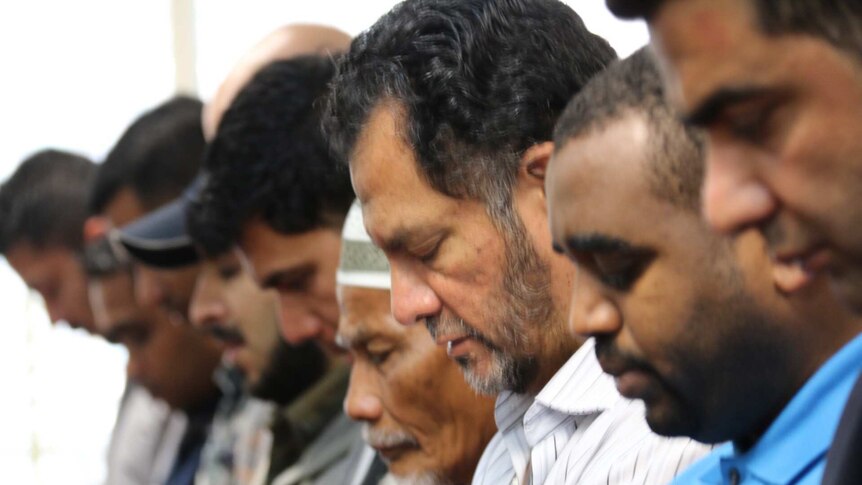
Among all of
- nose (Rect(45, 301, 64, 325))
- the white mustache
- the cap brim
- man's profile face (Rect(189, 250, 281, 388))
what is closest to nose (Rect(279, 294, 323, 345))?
man's profile face (Rect(189, 250, 281, 388))

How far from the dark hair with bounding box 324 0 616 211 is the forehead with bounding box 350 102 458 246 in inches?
0.6

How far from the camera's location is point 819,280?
1249 millimetres

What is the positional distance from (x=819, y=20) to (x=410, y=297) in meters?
1.12

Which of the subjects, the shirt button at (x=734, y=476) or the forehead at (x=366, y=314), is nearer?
the shirt button at (x=734, y=476)

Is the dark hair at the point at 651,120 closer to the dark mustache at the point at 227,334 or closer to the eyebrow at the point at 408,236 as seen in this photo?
the eyebrow at the point at 408,236

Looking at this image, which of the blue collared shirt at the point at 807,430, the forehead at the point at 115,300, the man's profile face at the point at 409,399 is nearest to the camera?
the blue collared shirt at the point at 807,430

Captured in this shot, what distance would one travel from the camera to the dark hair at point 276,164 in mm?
2896

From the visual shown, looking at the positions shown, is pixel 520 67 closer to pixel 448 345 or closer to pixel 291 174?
pixel 448 345

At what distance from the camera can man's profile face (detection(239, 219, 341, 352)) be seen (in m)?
2.89

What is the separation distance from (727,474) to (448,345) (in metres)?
0.61

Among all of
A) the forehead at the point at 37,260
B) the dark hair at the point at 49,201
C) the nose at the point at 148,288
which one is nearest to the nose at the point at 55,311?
the forehead at the point at 37,260

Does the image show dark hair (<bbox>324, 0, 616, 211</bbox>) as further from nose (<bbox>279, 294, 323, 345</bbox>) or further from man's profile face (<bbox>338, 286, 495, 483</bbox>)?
nose (<bbox>279, 294, 323, 345</bbox>)

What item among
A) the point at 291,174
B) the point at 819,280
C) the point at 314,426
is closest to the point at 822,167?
the point at 819,280

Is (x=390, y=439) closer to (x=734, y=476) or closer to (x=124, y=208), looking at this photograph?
(x=734, y=476)
